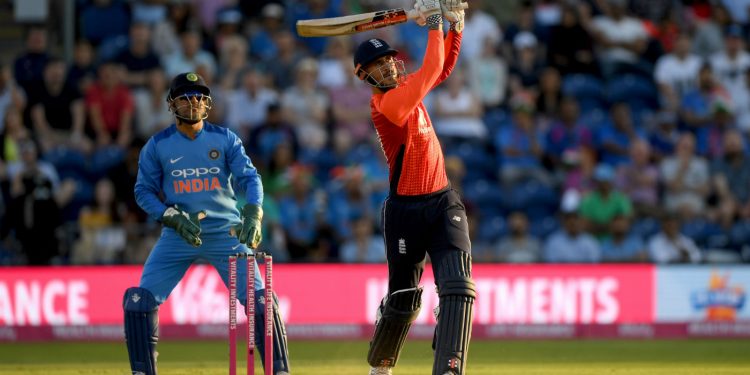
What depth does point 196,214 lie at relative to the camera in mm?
7789

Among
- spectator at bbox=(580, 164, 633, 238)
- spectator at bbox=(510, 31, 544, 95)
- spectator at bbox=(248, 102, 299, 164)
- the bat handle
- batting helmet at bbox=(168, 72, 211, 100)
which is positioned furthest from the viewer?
spectator at bbox=(510, 31, 544, 95)

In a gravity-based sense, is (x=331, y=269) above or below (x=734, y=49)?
below

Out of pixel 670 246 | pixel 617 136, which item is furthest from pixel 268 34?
pixel 670 246

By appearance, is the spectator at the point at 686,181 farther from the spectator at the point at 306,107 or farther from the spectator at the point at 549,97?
the spectator at the point at 306,107

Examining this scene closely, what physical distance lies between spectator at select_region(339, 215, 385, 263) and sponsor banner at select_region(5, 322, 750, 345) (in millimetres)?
905

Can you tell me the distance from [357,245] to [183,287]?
77.1 inches

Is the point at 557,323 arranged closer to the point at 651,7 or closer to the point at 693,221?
the point at 693,221

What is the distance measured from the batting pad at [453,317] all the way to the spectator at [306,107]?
321 inches

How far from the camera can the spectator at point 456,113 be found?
15.8 metres

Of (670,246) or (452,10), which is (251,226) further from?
(670,246)

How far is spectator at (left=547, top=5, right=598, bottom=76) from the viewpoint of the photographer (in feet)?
55.4

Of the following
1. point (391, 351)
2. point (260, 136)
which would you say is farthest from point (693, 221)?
point (391, 351)

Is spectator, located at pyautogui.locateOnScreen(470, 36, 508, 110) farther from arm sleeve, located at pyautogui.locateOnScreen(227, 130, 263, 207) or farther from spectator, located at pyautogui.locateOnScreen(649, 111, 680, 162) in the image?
arm sleeve, located at pyautogui.locateOnScreen(227, 130, 263, 207)

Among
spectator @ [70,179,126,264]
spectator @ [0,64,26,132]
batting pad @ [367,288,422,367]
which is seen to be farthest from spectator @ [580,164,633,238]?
batting pad @ [367,288,422,367]
